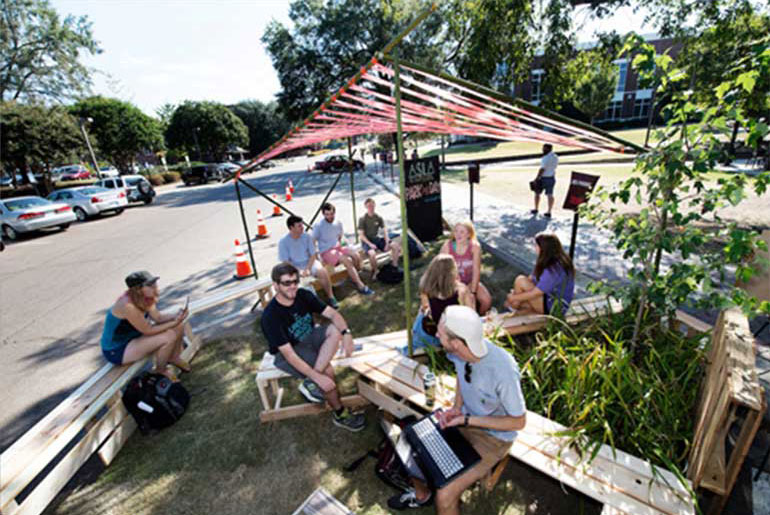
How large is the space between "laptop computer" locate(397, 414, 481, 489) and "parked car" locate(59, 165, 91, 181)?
1736 inches

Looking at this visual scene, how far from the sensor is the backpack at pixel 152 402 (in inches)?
128

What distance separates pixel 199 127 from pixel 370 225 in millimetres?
44911

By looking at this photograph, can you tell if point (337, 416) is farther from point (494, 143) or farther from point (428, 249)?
point (494, 143)

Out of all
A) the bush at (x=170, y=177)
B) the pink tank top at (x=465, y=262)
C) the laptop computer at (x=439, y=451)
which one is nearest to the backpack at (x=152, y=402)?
the laptop computer at (x=439, y=451)

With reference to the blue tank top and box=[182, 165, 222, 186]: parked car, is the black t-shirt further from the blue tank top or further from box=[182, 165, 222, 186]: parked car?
box=[182, 165, 222, 186]: parked car

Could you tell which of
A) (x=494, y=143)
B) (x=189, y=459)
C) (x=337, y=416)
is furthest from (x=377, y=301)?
(x=494, y=143)

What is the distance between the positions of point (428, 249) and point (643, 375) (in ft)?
16.4

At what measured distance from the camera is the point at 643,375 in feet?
9.32

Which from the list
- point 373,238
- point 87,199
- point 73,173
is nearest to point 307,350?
point 373,238

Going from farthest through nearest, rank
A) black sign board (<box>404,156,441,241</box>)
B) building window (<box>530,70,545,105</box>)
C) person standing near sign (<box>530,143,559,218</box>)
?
person standing near sign (<box>530,143,559,218</box>) → building window (<box>530,70,545,105</box>) → black sign board (<box>404,156,441,241</box>)

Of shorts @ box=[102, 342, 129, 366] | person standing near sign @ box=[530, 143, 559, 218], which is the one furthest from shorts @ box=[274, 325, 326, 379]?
person standing near sign @ box=[530, 143, 559, 218]

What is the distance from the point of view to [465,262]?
4.31m

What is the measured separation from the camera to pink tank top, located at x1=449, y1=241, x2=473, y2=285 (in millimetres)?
4289

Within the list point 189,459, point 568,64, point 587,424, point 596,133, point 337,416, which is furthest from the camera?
point 568,64
